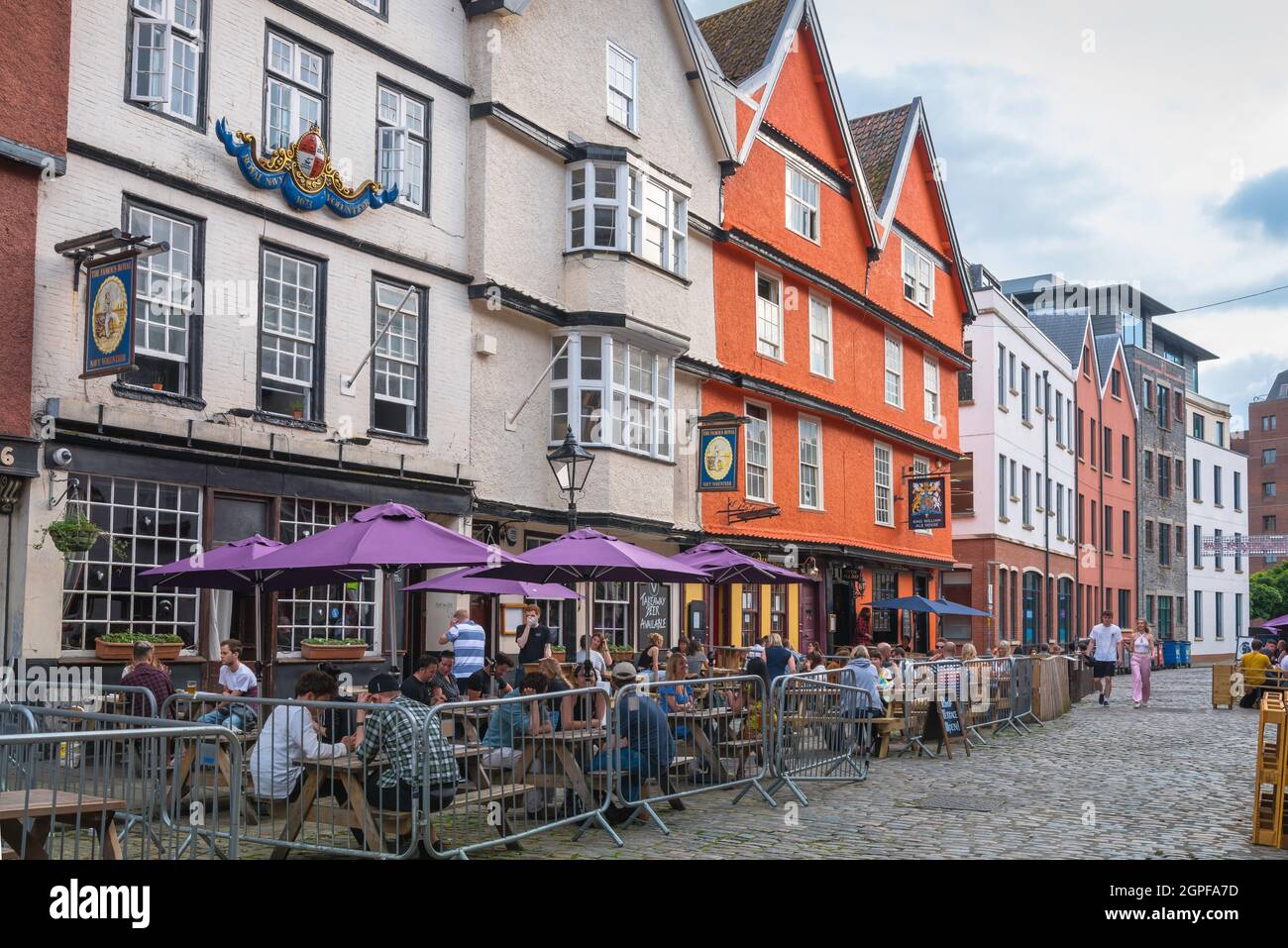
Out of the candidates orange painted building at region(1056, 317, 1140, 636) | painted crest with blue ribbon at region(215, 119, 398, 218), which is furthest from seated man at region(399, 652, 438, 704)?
orange painted building at region(1056, 317, 1140, 636)

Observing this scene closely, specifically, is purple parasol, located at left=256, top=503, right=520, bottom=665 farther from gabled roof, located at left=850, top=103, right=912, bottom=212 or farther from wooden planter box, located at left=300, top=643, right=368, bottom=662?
gabled roof, located at left=850, top=103, right=912, bottom=212

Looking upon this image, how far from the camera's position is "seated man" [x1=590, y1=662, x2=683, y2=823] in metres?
10.5

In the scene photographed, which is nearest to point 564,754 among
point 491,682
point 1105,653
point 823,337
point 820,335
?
point 491,682

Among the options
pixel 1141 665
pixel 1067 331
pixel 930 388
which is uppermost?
pixel 1067 331

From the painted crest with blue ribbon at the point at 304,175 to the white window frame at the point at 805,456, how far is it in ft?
43.2

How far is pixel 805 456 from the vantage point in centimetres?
2931

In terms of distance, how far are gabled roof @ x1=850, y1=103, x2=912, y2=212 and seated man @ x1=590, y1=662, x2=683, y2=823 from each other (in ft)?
82.0

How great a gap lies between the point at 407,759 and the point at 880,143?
1185 inches

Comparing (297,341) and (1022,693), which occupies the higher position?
(297,341)

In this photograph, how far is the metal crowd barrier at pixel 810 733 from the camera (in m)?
12.5

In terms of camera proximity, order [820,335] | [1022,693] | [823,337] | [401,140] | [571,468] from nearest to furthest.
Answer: [401,140]
[571,468]
[1022,693]
[820,335]
[823,337]

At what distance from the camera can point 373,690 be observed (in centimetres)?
1203

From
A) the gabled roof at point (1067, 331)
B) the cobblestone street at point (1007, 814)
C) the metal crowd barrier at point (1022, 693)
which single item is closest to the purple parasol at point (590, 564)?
the cobblestone street at point (1007, 814)

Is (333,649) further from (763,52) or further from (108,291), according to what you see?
(763,52)
